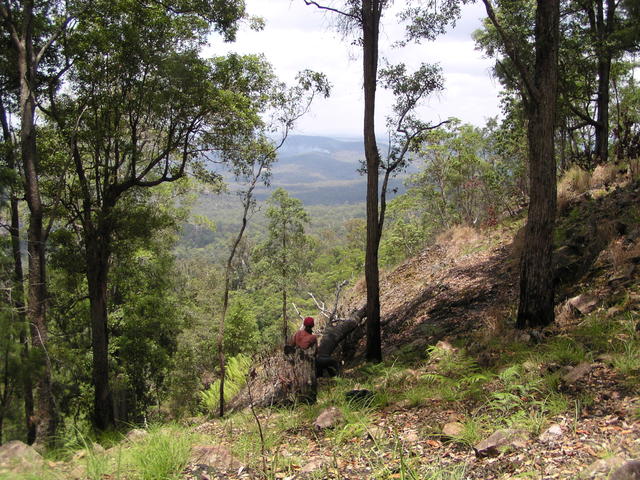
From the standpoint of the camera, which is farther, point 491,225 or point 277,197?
point 277,197

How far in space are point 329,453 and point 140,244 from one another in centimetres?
889

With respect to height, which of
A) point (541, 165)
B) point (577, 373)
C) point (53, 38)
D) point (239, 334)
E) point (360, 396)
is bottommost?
point (239, 334)

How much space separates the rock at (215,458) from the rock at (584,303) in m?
4.84

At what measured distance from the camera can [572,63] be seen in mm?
13305

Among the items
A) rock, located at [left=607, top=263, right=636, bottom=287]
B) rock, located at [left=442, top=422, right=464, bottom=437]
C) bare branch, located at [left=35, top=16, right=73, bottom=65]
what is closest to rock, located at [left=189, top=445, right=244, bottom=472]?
rock, located at [left=442, top=422, right=464, bottom=437]

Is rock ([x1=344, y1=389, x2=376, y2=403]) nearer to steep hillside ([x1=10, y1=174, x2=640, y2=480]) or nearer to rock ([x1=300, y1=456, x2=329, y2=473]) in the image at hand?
steep hillside ([x1=10, y1=174, x2=640, y2=480])

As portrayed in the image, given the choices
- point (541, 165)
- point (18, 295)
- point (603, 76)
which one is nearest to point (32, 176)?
point (18, 295)

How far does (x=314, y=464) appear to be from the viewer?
3.64 m

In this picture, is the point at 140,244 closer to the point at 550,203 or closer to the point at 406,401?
the point at 406,401

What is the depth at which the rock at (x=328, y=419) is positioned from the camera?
4547 millimetres

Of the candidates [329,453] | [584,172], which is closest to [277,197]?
[584,172]

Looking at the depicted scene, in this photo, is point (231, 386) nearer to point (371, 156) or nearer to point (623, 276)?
point (371, 156)

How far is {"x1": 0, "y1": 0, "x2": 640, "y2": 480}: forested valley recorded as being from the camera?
12.0 feet

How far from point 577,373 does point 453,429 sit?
53.0 inches
